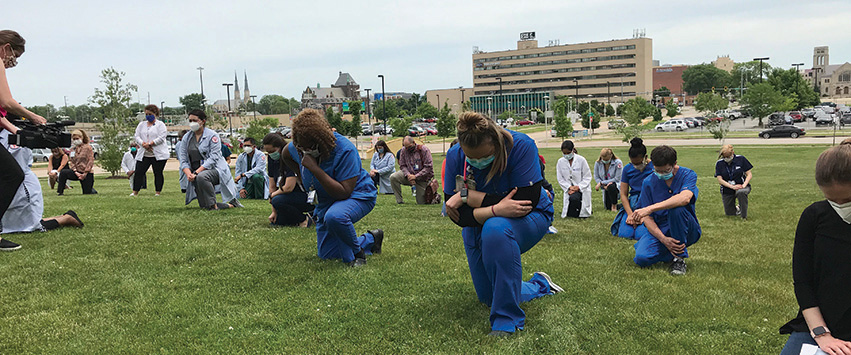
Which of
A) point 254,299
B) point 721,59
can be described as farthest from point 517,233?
point 721,59

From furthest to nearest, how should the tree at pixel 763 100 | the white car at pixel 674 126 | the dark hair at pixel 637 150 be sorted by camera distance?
1. the white car at pixel 674 126
2. the tree at pixel 763 100
3. the dark hair at pixel 637 150

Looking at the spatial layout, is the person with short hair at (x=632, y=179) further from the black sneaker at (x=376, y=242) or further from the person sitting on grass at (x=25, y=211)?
the person sitting on grass at (x=25, y=211)

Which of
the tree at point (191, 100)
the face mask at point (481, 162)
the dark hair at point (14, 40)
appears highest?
the tree at point (191, 100)

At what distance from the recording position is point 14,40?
5.66 m

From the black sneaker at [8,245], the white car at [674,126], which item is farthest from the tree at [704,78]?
the black sneaker at [8,245]

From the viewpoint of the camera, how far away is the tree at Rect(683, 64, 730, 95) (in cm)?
15888

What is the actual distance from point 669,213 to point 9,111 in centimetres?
650

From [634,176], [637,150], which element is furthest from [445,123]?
[637,150]

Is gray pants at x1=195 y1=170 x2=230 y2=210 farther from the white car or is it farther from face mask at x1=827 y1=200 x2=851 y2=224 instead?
the white car

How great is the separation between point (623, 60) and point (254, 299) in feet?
528

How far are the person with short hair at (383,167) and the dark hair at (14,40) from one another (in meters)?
9.32

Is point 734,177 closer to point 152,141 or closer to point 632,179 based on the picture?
point 632,179

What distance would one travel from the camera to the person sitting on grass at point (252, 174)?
44.8 ft

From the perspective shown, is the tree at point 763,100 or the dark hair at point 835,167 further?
the tree at point 763,100
